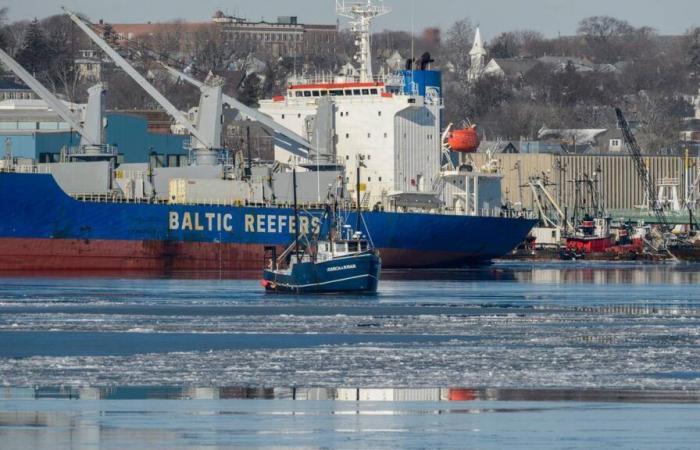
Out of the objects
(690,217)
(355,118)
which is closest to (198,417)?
(355,118)

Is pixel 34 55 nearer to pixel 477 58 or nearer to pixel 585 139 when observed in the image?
pixel 585 139

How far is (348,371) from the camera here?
28.0 m

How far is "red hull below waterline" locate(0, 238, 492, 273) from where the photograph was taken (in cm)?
6297

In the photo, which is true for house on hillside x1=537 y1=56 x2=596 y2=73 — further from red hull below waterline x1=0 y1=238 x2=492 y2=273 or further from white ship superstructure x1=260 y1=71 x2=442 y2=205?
red hull below waterline x1=0 y1=238 x2=492 y2=273


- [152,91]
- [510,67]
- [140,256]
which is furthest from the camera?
[510,67]

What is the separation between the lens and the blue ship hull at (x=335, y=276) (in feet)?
157

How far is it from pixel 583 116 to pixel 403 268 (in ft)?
281

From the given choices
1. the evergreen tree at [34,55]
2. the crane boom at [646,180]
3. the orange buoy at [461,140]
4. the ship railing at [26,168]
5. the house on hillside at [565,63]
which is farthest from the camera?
the house on hillside at [565,63]

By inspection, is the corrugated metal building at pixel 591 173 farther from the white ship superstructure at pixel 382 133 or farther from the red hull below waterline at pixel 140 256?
the red hull below waterline at pixel 140 256

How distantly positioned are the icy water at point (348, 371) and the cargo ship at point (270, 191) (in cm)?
1551

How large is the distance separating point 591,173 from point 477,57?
227 ft

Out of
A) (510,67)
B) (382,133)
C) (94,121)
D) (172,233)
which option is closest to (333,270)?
(172,233)

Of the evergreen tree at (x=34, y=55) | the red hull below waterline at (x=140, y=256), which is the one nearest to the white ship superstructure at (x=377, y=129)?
the red hull below waterline at (x=140, y=256)

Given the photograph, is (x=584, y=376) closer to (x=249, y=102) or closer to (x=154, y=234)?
(x=154, y=234)
